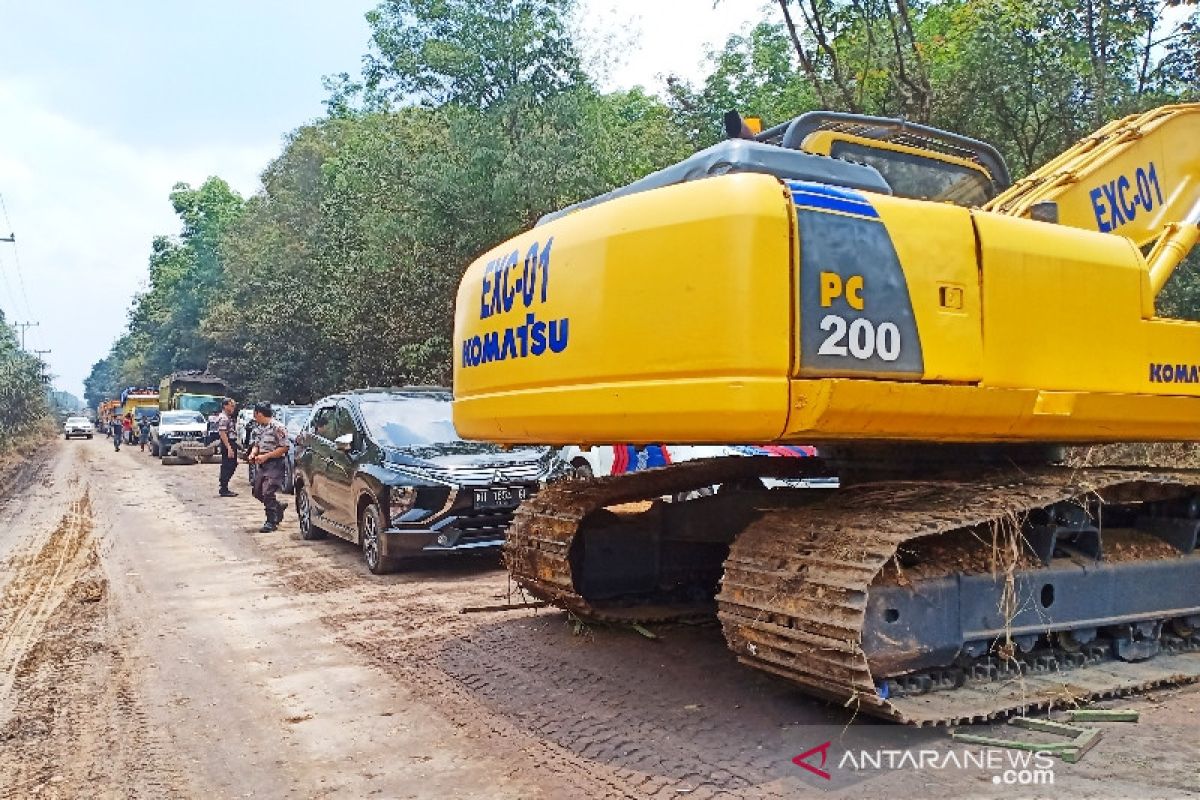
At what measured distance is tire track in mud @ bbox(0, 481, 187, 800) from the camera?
4211 mm

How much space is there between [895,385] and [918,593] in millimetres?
980

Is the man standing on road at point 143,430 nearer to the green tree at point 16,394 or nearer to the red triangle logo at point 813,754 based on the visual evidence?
the green tree at point 16,394

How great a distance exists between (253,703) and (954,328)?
394 centimetres

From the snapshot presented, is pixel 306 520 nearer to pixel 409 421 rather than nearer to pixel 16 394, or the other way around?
pixel 409 421

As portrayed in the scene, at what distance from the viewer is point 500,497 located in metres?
9.19

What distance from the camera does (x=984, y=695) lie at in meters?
4.60

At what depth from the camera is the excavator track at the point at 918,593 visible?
4.05m

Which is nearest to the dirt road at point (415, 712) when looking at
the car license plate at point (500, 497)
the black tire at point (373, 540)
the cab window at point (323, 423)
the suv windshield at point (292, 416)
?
the black tire at point (373, 540)

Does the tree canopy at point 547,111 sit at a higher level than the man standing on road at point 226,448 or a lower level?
higher

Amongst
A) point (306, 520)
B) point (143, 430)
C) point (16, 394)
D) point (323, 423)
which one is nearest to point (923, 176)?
point (323, 423)

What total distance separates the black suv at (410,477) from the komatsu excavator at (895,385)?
10.8 feet

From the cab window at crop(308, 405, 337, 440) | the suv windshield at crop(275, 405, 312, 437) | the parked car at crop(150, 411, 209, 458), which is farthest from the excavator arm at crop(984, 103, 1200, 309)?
the parked car at crop(150, 411, 209, 458)

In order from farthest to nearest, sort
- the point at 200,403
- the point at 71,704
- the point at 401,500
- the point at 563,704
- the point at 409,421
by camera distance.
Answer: the point at 200,403, the point at 409,421, the point at 401,500, the point at 71,704, the point at 563,704

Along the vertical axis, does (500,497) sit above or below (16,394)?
below
